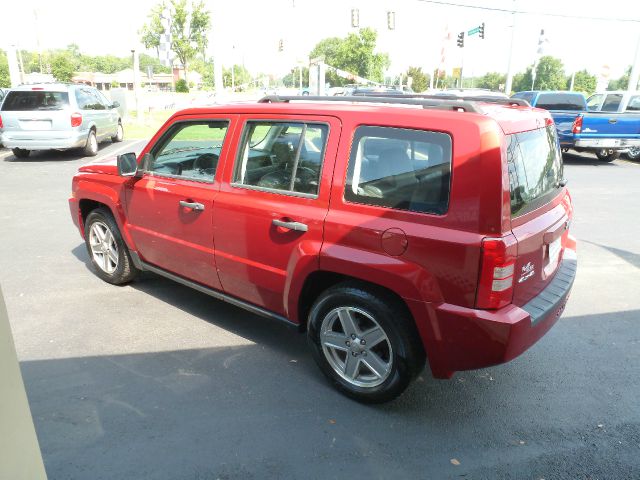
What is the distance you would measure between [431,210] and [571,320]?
2.40 meters

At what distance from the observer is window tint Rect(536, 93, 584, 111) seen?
1482cm

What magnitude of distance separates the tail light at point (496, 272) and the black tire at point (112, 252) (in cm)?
336

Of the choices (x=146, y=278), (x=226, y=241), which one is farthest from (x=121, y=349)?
(x=146, y=278)

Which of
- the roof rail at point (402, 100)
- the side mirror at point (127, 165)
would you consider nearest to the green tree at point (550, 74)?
the roof rail at point (402, 100)

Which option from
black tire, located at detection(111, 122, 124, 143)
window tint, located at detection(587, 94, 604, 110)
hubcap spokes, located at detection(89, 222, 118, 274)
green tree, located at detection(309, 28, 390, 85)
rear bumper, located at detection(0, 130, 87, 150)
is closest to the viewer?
hubcap spokes, located at detection(89, 222, 118, 274)

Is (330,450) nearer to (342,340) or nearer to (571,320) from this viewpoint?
(342,340)

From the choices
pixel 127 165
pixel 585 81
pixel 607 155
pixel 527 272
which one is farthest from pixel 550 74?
pixel 527 272

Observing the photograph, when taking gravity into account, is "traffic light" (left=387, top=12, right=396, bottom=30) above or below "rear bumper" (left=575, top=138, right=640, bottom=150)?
above

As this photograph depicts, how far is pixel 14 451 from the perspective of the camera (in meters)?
1.52

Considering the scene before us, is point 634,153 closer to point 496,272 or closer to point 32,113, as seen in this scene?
point 496,272

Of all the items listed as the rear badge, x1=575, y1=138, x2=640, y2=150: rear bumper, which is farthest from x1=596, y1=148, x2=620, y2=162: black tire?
the rear badge

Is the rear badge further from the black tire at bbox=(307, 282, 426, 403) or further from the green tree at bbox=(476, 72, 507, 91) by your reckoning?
the green tree at bbox=(476, 72, 507, 91)

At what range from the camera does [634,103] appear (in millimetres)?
14859

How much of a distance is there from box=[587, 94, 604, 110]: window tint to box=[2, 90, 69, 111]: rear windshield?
15.4 m
